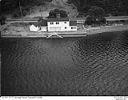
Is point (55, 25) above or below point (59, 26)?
above

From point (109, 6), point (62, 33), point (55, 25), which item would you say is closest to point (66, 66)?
point (62, 33)

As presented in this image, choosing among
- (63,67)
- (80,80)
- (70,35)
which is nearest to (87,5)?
(70,35)

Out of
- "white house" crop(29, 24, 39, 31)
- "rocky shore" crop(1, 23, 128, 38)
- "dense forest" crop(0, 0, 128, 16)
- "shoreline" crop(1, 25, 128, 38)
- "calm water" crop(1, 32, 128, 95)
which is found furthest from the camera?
"dense forest" crop(0, 0, 128, 16)

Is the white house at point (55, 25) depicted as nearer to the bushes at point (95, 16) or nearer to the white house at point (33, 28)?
the white house at point (33, 28)

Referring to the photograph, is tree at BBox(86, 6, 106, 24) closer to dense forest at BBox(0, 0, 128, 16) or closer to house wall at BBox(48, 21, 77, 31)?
dense forest at BBox(0, 0, 128, 16)

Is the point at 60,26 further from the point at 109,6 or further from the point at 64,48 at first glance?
the point at 109,6

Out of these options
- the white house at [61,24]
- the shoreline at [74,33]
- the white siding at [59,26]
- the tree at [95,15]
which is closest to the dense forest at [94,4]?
the tree at [95,15]

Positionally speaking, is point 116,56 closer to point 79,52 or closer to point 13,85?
point 79,52

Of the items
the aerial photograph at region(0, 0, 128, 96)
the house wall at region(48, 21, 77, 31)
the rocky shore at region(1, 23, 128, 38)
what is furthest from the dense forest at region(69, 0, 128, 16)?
the house wall at region(48, 21, 77, 31)
